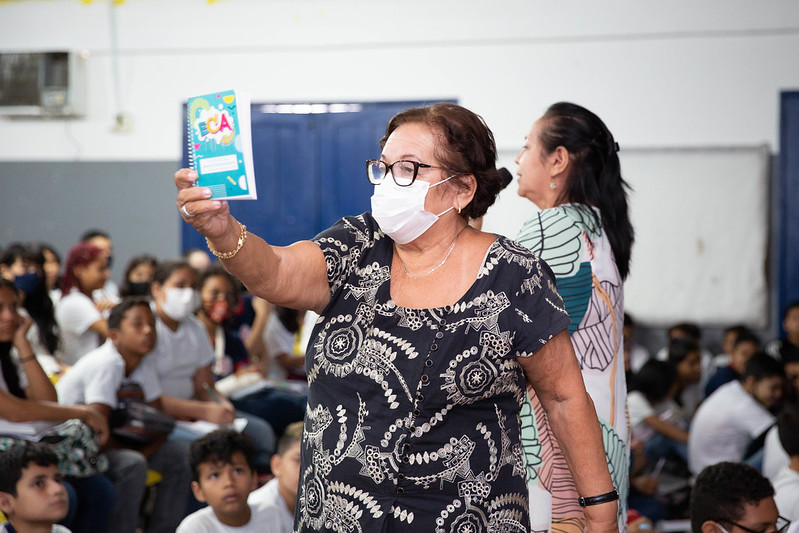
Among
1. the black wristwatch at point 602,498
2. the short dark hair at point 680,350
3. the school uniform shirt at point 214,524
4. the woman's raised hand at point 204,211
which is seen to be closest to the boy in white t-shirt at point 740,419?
the short dark hair at point 680,350

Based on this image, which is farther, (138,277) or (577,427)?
(138,277)

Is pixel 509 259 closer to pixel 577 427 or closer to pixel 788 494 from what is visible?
pixel 577 427

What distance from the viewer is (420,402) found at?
1.55 metres

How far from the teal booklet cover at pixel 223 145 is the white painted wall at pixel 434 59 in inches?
221

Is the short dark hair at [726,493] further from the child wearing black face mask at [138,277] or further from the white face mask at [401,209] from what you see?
the child wearing black face mask at [138,277]

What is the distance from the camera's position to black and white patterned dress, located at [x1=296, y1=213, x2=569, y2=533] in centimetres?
155

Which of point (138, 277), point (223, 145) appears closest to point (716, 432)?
point (138, 277)

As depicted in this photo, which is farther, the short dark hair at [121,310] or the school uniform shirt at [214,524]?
the short dark hair at [121,310]

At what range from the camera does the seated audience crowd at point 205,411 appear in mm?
3012

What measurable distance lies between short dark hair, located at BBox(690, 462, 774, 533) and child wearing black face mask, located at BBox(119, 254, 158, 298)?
3483 millimetres

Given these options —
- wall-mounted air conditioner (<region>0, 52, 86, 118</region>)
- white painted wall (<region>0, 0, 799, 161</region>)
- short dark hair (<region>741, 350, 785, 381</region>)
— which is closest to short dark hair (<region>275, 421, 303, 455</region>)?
short dark hair (<region>741, 350, 785, 381</region>)

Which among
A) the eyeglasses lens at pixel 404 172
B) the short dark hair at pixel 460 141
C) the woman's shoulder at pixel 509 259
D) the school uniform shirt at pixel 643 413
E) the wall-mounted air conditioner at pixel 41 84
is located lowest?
the school uniform shirt at pixel 643 413

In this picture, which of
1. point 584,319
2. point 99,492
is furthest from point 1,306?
point 584,319

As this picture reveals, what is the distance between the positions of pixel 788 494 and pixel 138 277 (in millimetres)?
3948
